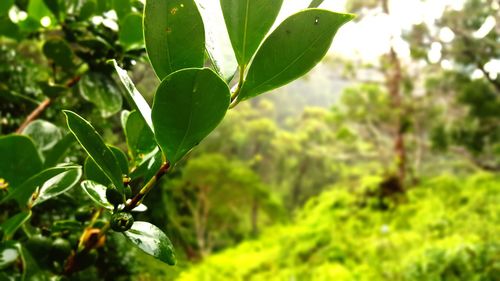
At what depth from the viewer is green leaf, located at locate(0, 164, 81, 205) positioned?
1.10 ft

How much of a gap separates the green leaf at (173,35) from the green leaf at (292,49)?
1.8 inches

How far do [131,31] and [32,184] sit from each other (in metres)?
0.27

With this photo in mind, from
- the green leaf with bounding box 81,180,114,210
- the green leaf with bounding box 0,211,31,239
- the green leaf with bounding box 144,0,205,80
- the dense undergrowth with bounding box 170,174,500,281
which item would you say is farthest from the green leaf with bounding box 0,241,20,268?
the dense undergrowth with bounding box 170,174,500,281

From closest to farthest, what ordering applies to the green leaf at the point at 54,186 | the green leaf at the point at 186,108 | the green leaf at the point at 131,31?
the green leaf at the point at 186,108 → the green leaf at the point at 54,186 → the green leaf at the point at 131,31

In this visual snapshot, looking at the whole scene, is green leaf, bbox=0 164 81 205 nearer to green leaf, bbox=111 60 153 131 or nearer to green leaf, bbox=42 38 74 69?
green leaf, bbox=111 60 153 131

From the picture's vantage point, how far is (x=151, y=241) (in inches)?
12.3

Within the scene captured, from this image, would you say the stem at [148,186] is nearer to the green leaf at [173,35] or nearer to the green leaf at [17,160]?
the green leaf at [173,35]

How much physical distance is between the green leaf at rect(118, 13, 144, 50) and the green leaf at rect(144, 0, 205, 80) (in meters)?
0.26

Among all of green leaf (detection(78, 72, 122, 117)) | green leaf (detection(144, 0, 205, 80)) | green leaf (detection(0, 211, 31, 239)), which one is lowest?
green leaf (detection(0, 211, 31, 239))

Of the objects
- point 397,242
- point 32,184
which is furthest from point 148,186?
point 397,242

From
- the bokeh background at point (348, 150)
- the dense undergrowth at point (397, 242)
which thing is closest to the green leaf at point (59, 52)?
the bokeh background at point (348, 150)

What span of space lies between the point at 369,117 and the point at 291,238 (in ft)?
8.57

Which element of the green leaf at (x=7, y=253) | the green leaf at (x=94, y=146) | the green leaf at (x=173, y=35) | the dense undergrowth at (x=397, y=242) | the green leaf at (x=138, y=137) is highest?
the green leaf at (x=173, y=35)

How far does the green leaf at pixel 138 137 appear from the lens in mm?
396
